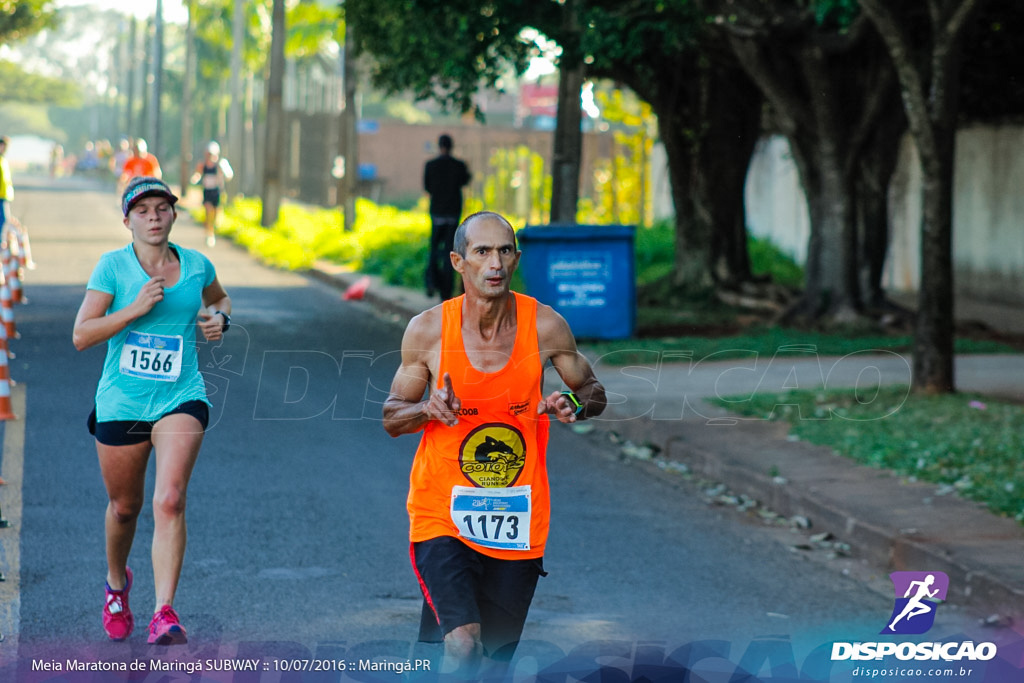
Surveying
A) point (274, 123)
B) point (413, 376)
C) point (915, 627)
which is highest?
point (274, 123)

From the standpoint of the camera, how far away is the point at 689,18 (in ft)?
50.8

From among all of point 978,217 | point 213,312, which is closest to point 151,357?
point 213,312

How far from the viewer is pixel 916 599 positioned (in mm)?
7219

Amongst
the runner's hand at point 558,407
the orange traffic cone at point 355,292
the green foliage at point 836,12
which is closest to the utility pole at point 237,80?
the orange traffic cone at point 355,292

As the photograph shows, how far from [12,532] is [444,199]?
475 inches

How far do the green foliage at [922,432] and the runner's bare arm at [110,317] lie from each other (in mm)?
4904

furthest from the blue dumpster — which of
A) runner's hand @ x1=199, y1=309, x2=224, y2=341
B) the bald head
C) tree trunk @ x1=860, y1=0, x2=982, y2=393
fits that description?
the bald head

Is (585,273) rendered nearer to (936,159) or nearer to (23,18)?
(936,159)

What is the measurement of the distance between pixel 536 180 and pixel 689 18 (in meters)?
19.4

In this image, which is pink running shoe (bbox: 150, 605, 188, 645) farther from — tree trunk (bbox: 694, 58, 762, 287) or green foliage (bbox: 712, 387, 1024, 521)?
tree trunk (bbox: 694, 58, 762, 287)

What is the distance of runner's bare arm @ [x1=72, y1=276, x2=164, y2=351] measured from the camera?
5.75 metres

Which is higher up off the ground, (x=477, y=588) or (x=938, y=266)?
(x=938, y=266)

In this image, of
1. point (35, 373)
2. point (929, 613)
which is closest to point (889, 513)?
point (929, 613)

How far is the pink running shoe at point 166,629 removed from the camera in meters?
5.68
